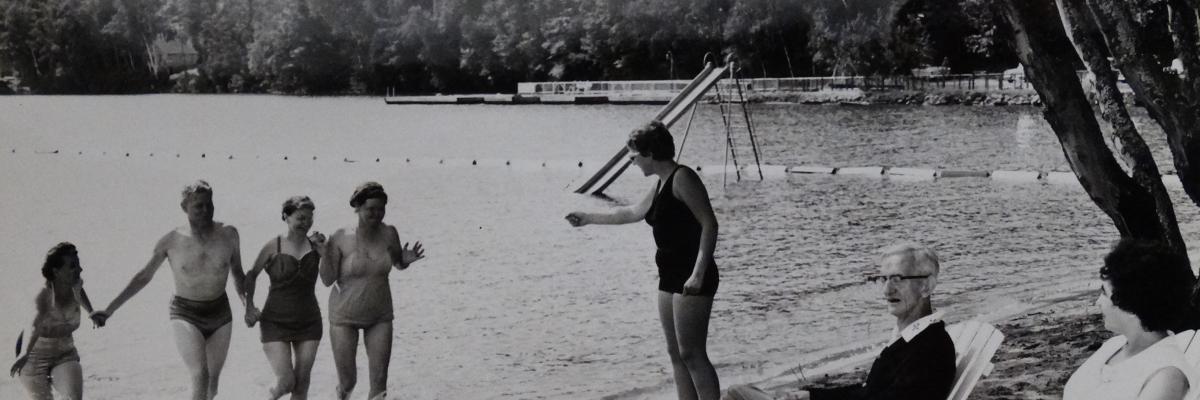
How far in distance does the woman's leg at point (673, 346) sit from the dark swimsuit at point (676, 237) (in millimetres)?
98

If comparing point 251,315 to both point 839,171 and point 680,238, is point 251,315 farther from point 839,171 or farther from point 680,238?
point 839,171

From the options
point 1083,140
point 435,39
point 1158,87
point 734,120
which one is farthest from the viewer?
point 734,120

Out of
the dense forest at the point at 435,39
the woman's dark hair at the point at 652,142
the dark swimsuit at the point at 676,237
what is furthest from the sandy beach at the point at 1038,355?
the dense forest at the point at 435,39

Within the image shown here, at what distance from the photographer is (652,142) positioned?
5043 mm

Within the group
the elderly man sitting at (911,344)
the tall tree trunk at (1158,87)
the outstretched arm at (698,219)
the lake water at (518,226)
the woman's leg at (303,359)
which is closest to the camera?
the elderly man sitting at (911,344)

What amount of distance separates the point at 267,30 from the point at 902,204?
1705 cm

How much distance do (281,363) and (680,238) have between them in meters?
1.73

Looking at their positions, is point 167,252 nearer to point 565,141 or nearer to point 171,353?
point 171,353

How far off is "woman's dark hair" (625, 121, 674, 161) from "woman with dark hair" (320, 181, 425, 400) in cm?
103

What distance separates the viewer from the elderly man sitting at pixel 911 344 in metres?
3.77

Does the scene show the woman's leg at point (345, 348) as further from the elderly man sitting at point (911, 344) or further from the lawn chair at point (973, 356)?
the lawn chair at point (973, 356)

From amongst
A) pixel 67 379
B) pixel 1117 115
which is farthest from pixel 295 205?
pixel 1117 115

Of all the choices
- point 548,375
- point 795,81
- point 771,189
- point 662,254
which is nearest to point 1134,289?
point 662,254

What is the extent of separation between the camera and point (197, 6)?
27.5 meters
